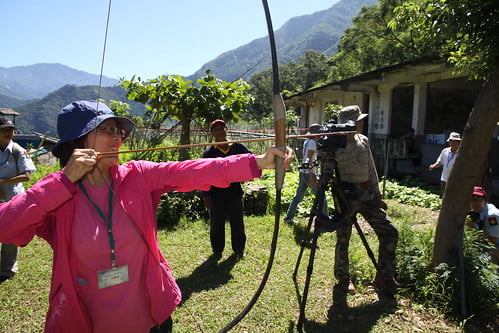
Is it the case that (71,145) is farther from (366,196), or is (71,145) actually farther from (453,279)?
(453,279)

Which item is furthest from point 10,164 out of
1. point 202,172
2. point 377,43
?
point 377,43

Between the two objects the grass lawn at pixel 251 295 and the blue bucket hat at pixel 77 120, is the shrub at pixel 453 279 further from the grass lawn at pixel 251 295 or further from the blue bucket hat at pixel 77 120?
the blue bucket hat at pixel 77 120

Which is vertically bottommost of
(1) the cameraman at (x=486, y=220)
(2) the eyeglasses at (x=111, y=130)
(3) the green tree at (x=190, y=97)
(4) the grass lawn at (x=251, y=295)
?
(4) the grass lawn at (x=251, y=295)

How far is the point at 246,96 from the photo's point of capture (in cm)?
673

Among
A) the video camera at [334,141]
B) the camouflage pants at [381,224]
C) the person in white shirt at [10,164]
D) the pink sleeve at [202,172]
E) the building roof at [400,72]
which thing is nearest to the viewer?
the pink sleeve at [202,172]

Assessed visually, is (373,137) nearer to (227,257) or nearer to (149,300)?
(227,257)

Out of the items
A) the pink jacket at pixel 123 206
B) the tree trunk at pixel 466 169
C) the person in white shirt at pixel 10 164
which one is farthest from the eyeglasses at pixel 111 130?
the tree trunk at pixel 466 169

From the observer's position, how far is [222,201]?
436 centimetres

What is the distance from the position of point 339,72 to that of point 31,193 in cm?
2856

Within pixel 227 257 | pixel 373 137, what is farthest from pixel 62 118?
pixel 373 137

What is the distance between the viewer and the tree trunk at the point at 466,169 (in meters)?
2.95

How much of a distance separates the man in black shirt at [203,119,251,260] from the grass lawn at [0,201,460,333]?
314mm

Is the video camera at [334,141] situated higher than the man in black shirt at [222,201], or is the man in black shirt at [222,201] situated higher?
the video camera at [334,141]

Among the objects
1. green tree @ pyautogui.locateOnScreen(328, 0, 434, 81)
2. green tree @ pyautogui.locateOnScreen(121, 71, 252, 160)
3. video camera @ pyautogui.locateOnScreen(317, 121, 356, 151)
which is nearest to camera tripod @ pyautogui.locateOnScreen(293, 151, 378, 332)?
video camera @ pyautogui.locateOnScreen(317, 121, 356, 151)
